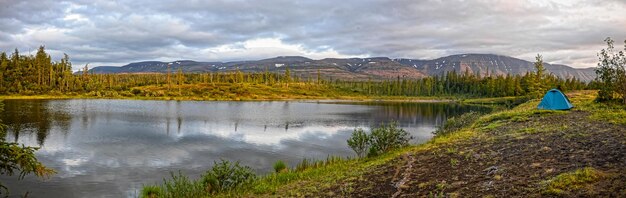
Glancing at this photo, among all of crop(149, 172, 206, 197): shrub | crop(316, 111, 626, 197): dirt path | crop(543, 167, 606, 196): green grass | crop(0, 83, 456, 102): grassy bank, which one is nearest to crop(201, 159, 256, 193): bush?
crop(149, 172, 206, 197): shrub

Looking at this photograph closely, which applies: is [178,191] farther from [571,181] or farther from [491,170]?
[571,181]

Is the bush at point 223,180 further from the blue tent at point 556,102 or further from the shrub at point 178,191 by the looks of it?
the blue tent at point 556,102

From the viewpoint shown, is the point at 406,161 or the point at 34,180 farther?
the point at 34,180

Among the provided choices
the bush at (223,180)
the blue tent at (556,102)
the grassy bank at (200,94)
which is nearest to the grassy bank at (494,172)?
the bush at (223,180)

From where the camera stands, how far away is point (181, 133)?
45.3m

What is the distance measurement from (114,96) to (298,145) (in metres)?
131

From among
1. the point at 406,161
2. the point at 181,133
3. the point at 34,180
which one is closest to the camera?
the point at 406,161

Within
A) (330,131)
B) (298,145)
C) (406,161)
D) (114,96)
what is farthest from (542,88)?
(114,96)

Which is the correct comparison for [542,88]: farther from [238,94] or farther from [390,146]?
[238,94]

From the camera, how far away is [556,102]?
40344 mm

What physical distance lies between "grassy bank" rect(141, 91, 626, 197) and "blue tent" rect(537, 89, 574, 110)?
1837cm

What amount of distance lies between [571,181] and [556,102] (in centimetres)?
3451

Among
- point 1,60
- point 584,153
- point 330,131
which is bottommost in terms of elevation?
point 330,131

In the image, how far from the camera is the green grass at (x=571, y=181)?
10.2m
